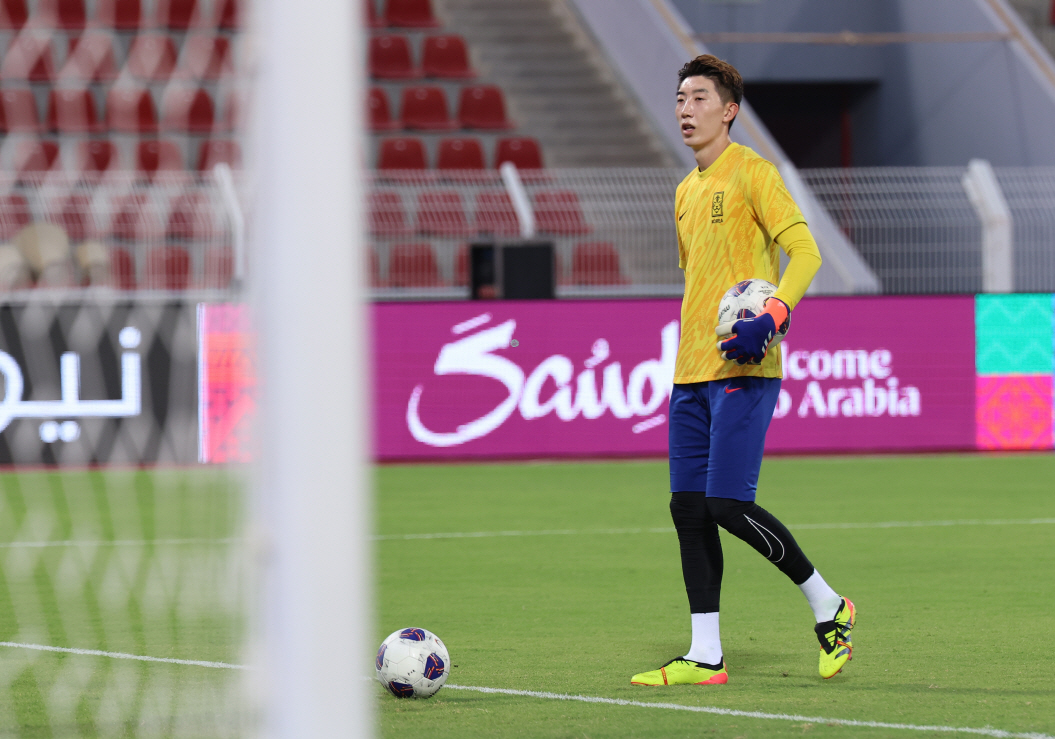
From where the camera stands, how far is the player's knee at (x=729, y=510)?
4.19 m

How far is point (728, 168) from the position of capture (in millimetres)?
4324

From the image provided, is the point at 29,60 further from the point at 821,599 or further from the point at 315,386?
the point at 315,386

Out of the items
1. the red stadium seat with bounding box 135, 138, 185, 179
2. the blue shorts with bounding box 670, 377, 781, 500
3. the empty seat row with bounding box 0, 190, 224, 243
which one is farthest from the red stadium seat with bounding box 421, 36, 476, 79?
the blue shorts with bounding box 670, 377, 781, 500

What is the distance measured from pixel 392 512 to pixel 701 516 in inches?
182

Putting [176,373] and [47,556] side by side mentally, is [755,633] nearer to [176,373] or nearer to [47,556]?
[47,556]

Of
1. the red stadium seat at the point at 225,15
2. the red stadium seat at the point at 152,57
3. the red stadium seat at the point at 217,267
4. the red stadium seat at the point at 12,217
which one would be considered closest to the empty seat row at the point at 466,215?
the red stadium seat at the point at 217,267

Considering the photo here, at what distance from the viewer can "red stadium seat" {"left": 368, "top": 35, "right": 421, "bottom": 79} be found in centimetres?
1820

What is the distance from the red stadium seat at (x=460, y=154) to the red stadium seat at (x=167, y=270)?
4826 millimetres

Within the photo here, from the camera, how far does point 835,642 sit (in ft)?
14.0

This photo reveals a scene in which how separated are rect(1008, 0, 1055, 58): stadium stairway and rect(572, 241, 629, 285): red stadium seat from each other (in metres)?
8.23

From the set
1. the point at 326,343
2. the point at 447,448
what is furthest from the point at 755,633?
the point at 447,448

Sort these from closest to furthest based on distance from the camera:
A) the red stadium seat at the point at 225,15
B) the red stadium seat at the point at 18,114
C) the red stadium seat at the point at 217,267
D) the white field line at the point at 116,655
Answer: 1. the white field line at the point at 116,655
2. the red stadium seat at the point at 217,267
3. the red stadium seat at the point at 18,114
4. the red stadium seat at the point at 225,15

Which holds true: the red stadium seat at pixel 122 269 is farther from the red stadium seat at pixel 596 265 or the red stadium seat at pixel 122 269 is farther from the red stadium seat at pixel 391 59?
the red stadium seat at pixel 391 59

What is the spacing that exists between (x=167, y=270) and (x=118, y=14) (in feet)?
19.0
